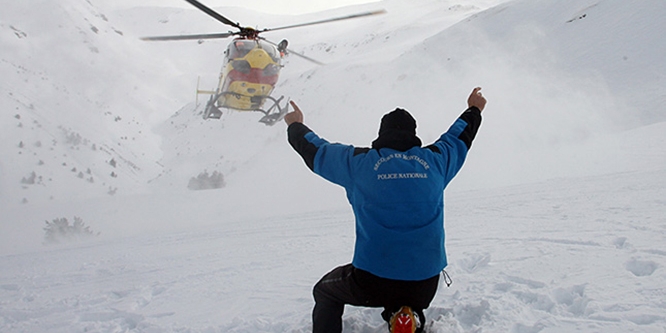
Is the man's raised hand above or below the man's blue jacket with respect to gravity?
above

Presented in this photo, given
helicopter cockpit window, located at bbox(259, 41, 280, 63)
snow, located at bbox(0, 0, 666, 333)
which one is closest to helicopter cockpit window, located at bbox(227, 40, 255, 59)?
helicopter cockpit window, located at bbox(259, 41, 280, 63)

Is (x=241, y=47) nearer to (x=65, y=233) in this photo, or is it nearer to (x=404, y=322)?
(x=65, y=233)

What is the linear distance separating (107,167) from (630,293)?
1044 inches

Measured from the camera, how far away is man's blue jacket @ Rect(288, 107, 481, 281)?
214 centimetres

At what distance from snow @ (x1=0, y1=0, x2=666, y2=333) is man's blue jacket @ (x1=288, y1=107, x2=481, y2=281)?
803 millimetres

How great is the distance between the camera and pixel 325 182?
1662 centimetres

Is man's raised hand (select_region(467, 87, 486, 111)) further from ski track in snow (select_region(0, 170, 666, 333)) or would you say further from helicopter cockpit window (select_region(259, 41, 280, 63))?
helicopter cockpit window (select_region(259, 41, 280, 63))

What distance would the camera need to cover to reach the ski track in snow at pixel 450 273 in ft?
9.30

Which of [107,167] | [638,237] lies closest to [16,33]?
[107,167]

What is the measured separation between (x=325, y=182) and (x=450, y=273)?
12.9 meters

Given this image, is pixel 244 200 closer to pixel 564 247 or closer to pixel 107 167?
pixel 564 247

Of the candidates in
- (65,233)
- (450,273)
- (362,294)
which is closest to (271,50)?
(450,273)

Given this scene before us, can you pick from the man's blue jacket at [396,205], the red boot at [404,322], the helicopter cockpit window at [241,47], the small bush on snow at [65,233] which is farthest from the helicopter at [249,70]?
the red boot at [404,322]

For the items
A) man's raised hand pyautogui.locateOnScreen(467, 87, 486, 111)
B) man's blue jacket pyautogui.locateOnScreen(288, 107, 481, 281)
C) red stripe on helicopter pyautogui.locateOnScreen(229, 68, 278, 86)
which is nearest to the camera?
man's blue jacket pyautogui.locateOnScreen(288, 107, 481, 281)
